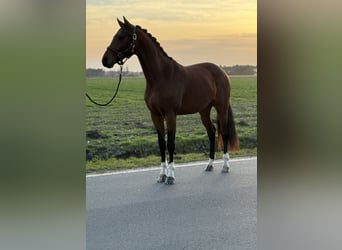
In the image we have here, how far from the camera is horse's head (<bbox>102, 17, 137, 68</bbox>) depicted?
257cm

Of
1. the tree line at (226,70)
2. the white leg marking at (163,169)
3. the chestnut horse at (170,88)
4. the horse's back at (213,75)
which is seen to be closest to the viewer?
the tree line at (226,70)

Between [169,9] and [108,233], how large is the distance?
57.6 inches

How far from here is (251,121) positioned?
10.5 ft

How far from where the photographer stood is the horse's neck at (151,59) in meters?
2.83

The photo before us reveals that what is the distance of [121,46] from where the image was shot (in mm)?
2668

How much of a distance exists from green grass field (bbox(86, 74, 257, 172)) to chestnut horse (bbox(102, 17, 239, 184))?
0.09 meters

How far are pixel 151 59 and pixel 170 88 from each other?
0.22 m

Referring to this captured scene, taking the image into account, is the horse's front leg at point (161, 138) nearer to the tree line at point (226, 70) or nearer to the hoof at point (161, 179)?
the hoof at point (161, 179)

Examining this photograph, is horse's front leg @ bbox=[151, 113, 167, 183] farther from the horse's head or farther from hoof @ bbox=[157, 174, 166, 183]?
the horse's head

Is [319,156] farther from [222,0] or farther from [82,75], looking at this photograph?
[222,0]

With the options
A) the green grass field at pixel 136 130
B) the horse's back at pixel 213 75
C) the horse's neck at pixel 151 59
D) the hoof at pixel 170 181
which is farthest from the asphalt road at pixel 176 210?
the horse's neck at pixel 151 59

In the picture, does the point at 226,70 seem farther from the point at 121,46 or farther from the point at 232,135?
the point at 121,46

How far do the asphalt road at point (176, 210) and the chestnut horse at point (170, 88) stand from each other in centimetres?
16

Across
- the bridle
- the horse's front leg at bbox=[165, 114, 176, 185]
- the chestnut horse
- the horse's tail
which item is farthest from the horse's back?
the bridle
